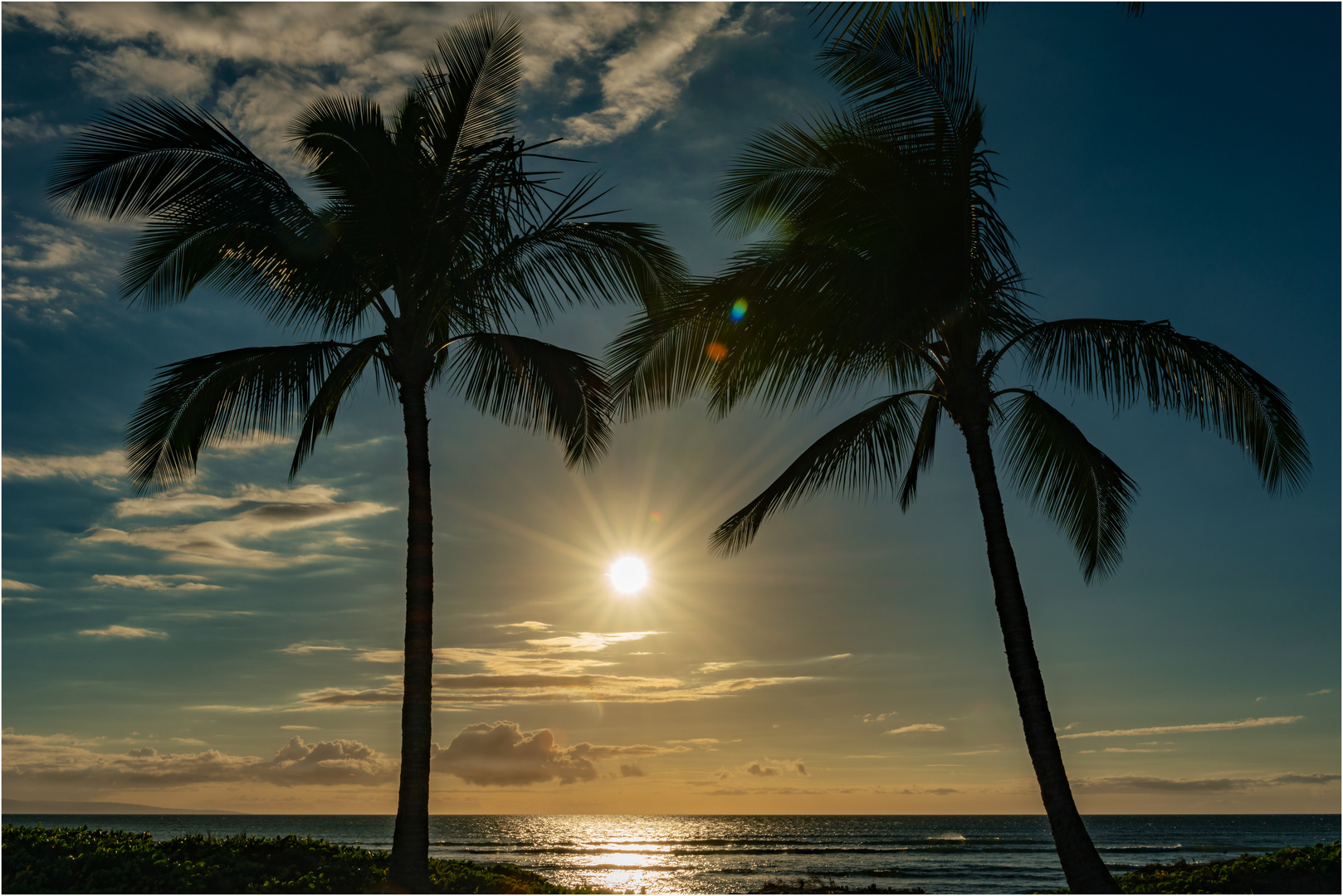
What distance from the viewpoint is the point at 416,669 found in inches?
357

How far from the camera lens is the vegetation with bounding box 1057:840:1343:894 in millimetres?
10016

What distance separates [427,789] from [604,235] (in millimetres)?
7199

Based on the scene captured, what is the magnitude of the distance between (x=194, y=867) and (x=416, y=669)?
3.77 meters

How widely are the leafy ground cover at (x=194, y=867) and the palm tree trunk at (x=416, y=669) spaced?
421 millimetres

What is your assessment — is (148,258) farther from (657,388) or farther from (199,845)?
(199,845)

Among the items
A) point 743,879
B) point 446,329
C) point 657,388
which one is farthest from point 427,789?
point 743,879

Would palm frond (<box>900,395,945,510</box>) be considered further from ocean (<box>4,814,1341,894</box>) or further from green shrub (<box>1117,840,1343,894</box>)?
ocean (<box>4,814,1341,894</box>)

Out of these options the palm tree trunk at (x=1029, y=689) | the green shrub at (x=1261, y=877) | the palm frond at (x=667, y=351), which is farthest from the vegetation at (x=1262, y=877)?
the palm frond at (x=667, y=351)

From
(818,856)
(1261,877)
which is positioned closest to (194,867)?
(1261,877)

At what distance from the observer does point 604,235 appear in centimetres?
1089

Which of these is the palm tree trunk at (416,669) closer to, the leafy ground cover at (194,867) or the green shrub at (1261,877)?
the leafy ground cover at (194,867)

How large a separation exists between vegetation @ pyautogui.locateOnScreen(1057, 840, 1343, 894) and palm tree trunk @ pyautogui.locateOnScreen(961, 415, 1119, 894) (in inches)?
90.8

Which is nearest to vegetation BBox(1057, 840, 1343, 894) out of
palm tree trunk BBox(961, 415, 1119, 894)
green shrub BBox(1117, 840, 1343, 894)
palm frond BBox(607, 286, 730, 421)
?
green shrub BBox(1117, 840, 1343, 894)

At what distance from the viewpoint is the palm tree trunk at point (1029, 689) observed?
26.0 feet
